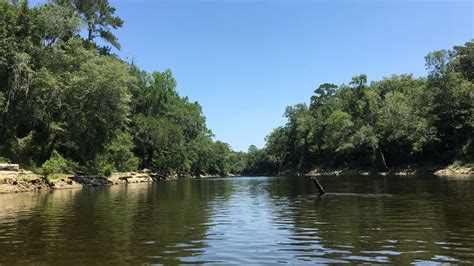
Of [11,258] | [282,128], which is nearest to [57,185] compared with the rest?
[11,258]

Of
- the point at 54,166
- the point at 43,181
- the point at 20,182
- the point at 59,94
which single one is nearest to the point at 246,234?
the point at 20,182

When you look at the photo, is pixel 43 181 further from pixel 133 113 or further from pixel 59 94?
pixel 133 113

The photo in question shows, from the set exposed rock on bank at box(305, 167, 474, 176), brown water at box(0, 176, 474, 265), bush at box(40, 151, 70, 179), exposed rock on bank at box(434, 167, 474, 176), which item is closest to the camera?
brown water at box(0, 176, 474, 265)

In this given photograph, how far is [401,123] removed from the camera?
8425cm

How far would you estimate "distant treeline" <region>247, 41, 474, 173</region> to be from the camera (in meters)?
75.1

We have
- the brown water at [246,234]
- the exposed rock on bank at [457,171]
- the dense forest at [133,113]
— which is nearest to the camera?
the brown water at [246,234]

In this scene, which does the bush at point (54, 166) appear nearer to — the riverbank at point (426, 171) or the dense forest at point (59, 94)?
the dense forest at point (59, 94)

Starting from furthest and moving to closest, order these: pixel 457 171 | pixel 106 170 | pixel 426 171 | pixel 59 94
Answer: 1. pixel 426 171
2. pixel 457 171
3. pixel 106 170
4. pixel 59 94

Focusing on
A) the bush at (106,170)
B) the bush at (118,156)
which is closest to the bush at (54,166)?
the bush at (106,170)

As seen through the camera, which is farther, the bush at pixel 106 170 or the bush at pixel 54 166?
the bush at pixel 106 170

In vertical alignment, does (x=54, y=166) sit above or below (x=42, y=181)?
above

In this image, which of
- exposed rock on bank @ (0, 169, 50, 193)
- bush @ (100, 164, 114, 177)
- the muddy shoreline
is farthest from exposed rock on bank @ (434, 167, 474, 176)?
exposed rock on bank @ (0, 169, 50, 193)

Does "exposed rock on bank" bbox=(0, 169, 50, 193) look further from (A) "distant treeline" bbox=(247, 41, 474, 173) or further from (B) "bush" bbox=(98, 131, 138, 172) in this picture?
(A) "distant treeline" bbox=(247, 41, 474, 173)

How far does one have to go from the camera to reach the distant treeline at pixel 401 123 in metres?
75.1
